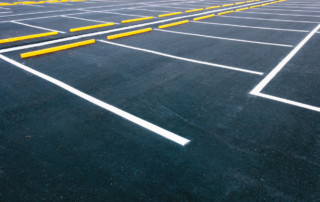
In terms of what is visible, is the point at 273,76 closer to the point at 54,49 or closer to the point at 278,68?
the point at 278,68

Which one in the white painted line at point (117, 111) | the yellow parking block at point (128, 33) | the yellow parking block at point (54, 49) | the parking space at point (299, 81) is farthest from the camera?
the yellow parking block at point (128, 33)

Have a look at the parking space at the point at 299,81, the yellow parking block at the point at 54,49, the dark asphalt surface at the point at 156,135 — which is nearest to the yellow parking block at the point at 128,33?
the yellow parking block at the point at 54,49

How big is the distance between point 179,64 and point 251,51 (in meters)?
2.61

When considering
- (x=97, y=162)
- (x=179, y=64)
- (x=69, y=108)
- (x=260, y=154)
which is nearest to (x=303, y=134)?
(x=260, y=154)

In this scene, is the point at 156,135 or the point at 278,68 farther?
the point at 278,68

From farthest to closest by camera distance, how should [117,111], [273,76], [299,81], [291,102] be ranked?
[273,76], [299,81], [291,102], [117,111]

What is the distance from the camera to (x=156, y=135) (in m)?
3.58

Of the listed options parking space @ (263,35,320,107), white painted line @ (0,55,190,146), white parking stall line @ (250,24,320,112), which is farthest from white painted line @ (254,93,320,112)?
white painted line @ (0,55,190,146)

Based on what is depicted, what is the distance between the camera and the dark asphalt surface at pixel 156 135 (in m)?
2.73

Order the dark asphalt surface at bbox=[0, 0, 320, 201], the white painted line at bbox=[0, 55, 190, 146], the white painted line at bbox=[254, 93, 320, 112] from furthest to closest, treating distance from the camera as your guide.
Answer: the white painted line at bbox=[254, 93, 320, 112] → the white painted line at bbox=[0, 55, 190, 146] → the dark asphalt surface at bbox=[0, 0, 320, 201]

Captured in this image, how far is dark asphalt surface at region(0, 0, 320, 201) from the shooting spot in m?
2.73

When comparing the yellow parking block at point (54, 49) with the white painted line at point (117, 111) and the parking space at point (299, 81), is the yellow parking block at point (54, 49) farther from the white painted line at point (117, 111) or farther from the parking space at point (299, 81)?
the parking space at point (299, 81)

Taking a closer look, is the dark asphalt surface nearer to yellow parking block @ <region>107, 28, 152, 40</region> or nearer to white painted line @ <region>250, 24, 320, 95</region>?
white painted line @ <region>250, 24, 320, 95</region>

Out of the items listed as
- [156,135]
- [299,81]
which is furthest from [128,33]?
[156,135]
